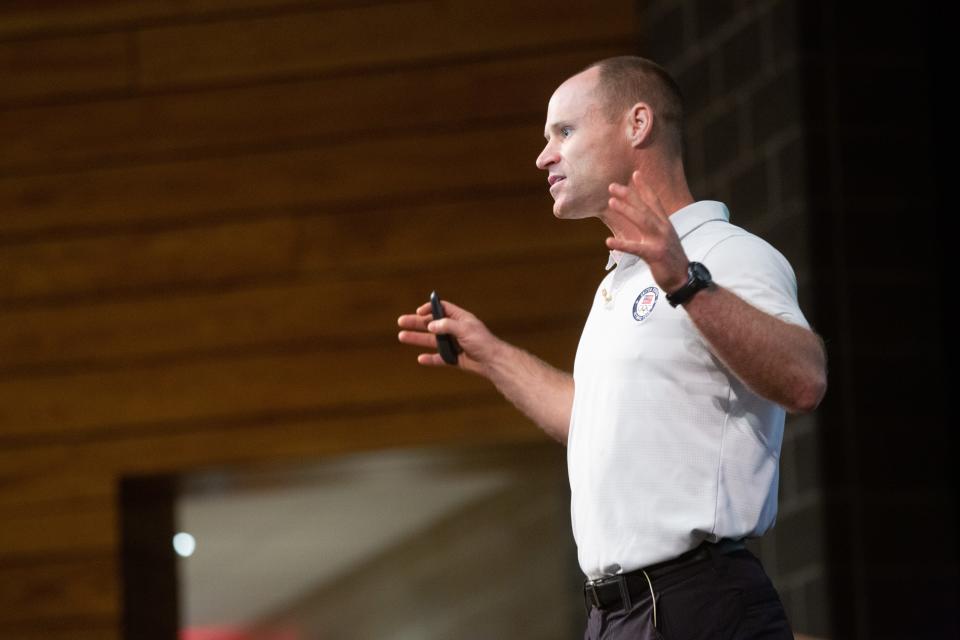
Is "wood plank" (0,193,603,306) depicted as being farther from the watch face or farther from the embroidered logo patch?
the watch face

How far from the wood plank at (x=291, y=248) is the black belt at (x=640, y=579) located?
8.66 ft

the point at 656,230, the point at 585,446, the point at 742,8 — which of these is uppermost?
the point at 742,8

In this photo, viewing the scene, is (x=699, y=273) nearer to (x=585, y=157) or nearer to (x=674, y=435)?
(x=674, y=435)

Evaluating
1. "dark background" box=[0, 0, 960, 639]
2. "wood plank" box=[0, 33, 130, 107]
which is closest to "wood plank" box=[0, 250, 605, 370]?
"dark background" box=[0, 0, 960, 639]

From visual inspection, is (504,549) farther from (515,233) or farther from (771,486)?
(771,486)

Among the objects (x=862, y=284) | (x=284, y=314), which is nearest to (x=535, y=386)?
(x=862, y=284)

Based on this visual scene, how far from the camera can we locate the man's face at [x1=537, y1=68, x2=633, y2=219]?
229 cm

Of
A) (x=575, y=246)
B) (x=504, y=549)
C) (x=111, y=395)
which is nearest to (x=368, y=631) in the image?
(x=504, y=549)

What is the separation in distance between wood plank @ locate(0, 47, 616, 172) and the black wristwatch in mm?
2866

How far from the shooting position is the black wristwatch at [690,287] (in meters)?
1.90

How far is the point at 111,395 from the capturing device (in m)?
4.82

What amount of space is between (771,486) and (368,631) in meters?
3.83

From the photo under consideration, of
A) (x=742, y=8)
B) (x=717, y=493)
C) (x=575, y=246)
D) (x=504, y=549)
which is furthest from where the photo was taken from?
(x=504, y=549)

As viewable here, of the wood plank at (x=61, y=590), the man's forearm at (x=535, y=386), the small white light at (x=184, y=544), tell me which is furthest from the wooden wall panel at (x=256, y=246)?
the man's forearm at (x=535, y=386)
